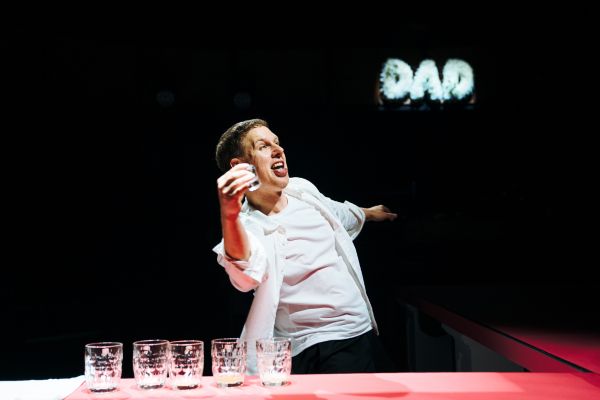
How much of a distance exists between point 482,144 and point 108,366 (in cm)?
465

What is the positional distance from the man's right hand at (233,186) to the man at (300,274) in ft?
1.20

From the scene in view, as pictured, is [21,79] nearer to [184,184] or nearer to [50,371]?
[184,184]

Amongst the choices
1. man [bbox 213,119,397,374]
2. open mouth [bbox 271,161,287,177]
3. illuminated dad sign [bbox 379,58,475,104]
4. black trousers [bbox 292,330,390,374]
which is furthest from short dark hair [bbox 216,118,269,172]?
illuminated dad sign [bbox 379,58,475,104]

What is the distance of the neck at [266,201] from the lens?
2094mm

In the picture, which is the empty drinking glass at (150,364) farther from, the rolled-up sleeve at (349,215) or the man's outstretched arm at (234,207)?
the rolled-up sleeve at (349,215)

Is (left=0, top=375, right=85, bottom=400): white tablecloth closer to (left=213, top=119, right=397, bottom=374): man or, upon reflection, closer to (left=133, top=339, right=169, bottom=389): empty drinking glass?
(left=133, top=339, right=169, bottom=389): empty drinking glass

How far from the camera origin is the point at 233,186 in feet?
4.76

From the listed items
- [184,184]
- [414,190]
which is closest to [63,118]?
[184,184]

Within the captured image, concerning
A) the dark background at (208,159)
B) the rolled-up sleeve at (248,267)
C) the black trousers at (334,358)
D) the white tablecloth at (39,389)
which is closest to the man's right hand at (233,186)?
the rolled-up sleeve at (248,267)

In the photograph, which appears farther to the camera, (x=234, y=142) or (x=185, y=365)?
(x=234, y=142)

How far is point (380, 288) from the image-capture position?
3982 millimetres

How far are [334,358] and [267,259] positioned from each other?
0.39 meters

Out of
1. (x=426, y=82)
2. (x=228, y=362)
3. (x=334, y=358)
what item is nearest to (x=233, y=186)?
(x=228, y=362)

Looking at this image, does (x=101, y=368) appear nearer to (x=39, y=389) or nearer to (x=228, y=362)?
(x=39, y=389)
